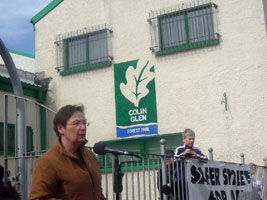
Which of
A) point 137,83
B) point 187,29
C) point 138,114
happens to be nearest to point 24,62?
point 137,83

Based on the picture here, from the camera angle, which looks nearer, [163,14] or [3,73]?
[163,14]

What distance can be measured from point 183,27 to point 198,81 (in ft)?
5.93

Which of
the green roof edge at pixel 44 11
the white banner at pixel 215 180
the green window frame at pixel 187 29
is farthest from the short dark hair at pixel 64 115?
the green roof edge at pixel 44 11

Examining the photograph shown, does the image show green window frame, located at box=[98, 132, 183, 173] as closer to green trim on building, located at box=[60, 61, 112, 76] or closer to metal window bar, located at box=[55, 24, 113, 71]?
green trim on building, located at box=[60, 61, 112, 76]

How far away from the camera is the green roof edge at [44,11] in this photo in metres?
16.4

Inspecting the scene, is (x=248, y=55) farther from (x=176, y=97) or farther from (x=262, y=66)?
(x=176, y=97)

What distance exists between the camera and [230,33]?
13.1 meters

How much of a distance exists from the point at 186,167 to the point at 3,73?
10610 millimetres

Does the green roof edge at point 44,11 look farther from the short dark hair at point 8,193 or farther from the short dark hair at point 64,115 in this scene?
the short dark hair at point 8,193

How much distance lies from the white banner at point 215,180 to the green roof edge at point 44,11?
10.6 metres

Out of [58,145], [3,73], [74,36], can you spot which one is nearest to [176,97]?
[74,36]

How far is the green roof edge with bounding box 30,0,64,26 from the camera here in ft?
53.8

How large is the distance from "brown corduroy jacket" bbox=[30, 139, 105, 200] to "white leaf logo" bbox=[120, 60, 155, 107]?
33.6 ft

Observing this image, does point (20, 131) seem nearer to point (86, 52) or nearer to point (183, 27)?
point (183, 27)
